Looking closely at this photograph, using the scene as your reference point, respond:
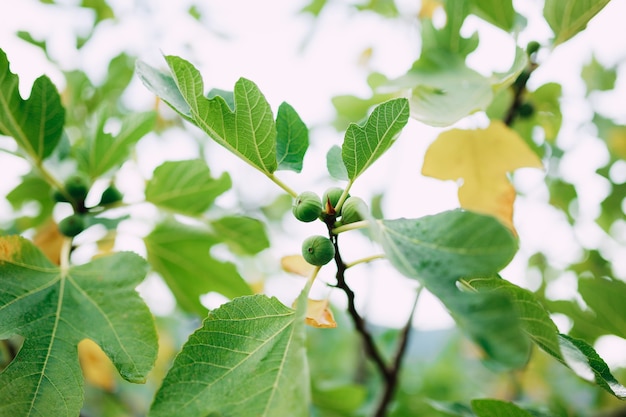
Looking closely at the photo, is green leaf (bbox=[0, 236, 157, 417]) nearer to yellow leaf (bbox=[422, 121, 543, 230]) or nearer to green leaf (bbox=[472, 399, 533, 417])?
green leaf (bbox=[472, 399, 533, 417])

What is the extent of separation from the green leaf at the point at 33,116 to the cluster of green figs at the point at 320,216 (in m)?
0.55

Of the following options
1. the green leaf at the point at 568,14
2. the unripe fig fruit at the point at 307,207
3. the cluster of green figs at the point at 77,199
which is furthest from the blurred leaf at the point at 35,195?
the green leaf at the point at 568,14

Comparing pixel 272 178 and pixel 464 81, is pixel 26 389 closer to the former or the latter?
pixel 272 178

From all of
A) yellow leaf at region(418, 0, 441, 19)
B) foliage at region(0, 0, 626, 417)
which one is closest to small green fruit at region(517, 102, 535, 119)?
foliage at region(0, 0, 626, 417)

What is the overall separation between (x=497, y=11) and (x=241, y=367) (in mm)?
930

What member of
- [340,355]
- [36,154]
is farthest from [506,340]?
[340,355]

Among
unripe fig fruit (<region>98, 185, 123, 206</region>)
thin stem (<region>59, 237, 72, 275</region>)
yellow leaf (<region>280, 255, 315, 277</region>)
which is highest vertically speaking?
yellow leaf (<region>280, 255, 315, 277</region>)

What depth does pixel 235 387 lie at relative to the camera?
0.69m

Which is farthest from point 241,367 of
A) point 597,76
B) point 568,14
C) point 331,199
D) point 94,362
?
point 597,76

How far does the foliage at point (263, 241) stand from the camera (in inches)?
25.6

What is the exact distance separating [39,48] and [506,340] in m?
1.66

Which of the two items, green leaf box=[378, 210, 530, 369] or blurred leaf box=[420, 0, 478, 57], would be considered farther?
blurred leaf box=[420, 0, 478, 57]

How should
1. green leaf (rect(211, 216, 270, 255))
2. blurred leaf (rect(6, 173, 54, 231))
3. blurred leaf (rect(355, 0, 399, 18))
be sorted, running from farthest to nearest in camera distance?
1. blurred leaf (rect(355, 0, 399, 18))
2. blurred leaf (rect(6, 173, 54, 231))
3. green leaf (rect(211, 216, 270, 255))

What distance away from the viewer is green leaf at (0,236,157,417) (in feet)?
2.51
